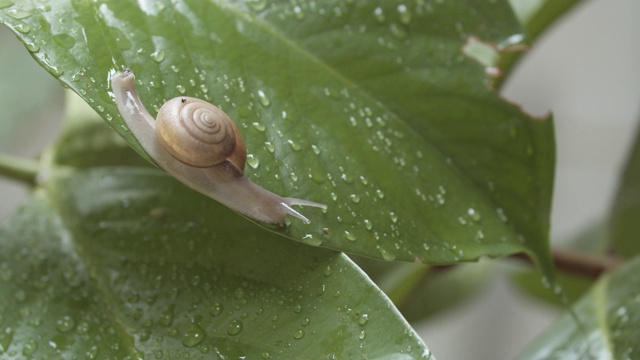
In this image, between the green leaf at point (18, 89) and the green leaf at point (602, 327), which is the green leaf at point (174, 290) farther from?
the green leaf at point (18, 89)

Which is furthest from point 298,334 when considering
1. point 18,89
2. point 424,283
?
point 18,89

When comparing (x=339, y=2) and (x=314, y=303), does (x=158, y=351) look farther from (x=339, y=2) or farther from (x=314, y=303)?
(x=339, y=2)

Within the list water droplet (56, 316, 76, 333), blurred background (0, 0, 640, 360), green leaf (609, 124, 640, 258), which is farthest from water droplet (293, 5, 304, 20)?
blurred background (0, 0, 640, 360)

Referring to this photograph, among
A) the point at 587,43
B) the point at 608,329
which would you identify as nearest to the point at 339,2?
the point at 608,329

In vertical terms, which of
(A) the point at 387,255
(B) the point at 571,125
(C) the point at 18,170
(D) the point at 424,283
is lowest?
(B) the point at 571,125

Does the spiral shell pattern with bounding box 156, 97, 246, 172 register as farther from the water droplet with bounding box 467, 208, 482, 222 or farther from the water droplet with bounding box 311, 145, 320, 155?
the water droplet with bounding box 467, 208, 482, 222

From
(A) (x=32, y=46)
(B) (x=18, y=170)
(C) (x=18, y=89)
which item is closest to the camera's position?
(A) (x=32, y=46)

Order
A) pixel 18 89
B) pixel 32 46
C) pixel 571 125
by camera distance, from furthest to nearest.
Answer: pixel 571 125 < pixel 18 89 < pixel 32 46

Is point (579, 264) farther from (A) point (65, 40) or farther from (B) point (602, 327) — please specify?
(A) point (65, 40)
